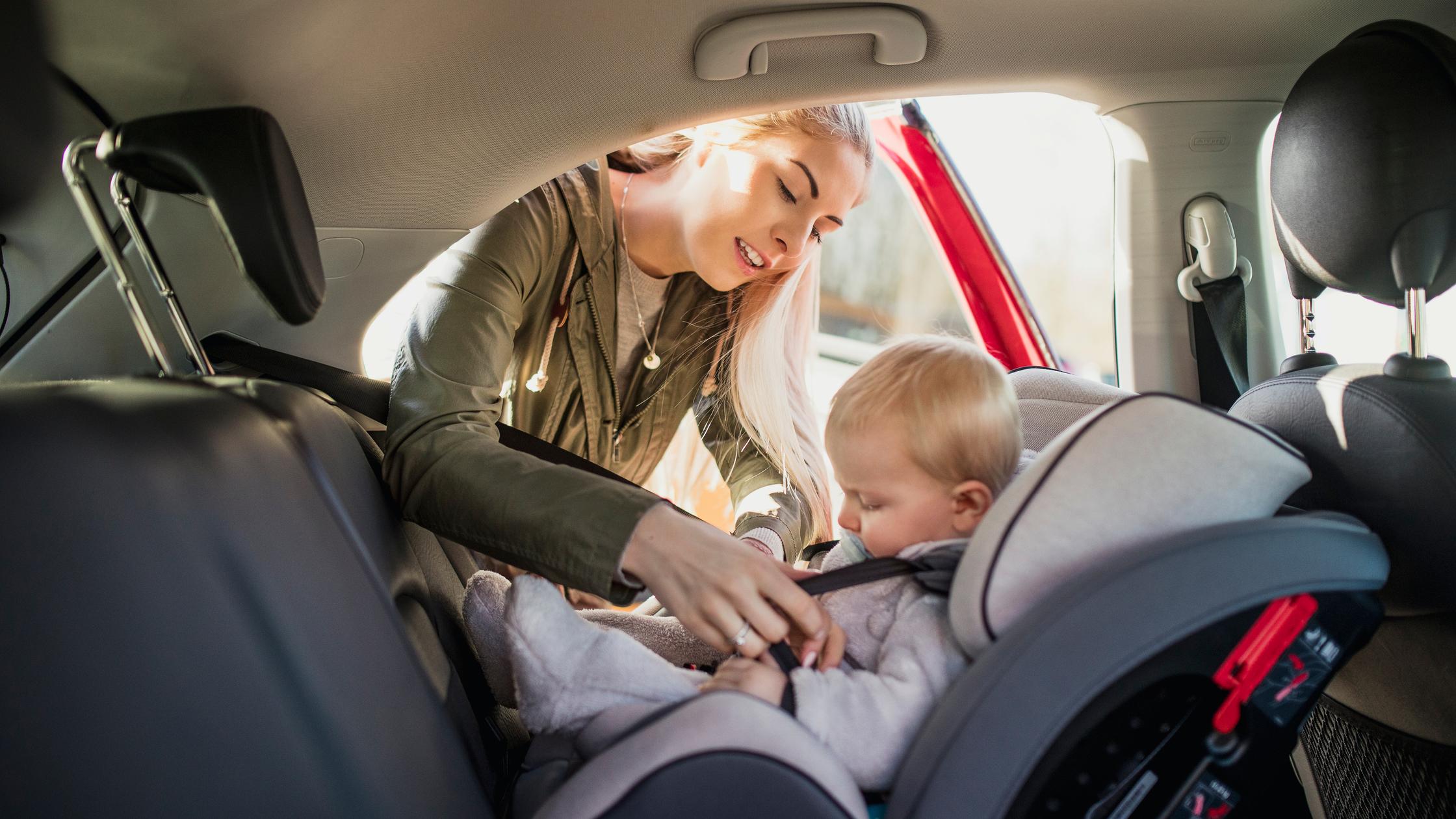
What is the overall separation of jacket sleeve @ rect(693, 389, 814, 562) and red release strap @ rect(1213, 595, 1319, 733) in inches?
30.5

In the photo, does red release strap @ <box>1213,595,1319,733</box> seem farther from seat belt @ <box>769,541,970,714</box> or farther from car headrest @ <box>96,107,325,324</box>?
car headrest @ <box>96,107,325,324</box>

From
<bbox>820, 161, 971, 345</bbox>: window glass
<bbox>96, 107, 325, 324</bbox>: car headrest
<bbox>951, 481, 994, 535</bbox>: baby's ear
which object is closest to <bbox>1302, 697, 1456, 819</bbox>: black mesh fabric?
<bbox>951, 481, 994, 535</bbox>: baby's ear

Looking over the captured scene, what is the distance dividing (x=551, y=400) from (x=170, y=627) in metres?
0.92

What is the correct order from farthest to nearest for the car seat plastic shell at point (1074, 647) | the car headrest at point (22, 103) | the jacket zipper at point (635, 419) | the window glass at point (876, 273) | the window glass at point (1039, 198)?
the window glass at point (876, 273) → the window glass at point (1039, 198) → the jacket zipper at point (635, 419) → the car seat plastic shell at point (1074, 647) → the car headrest at point (22, 103)

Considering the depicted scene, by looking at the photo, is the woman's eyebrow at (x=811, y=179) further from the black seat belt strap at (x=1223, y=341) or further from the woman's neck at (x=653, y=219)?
the black seat belt strap at (x=1223, y=341)

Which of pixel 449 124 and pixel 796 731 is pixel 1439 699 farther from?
pixel 449 124

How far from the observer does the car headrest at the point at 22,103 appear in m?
0.53

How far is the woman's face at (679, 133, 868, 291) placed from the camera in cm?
142

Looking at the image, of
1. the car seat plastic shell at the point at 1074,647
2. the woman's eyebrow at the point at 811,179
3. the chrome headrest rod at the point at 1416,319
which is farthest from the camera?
the woman's eyebrow at the point at 811,179

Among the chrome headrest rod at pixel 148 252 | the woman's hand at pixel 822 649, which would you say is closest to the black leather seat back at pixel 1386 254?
the woman's hand at pixel 822 649

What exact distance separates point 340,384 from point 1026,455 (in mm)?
866

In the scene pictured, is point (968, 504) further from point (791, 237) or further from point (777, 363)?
point (777, 363)

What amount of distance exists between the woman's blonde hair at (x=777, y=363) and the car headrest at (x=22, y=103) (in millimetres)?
1017

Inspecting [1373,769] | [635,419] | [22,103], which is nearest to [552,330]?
[635,419]
